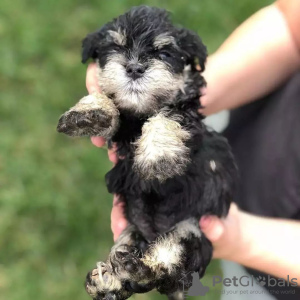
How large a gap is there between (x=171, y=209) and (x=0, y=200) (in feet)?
7.03

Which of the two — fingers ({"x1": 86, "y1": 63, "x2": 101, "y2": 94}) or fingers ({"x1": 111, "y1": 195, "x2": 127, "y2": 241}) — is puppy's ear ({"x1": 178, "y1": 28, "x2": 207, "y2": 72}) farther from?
fingers ({"x1": 111, "y1": 195, "x2": 127, "y2": 241})

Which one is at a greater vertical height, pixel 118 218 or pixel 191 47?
pixel 191 47

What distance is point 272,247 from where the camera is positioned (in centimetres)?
236

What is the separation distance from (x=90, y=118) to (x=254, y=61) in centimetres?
146

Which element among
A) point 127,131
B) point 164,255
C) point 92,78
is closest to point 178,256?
point 164,255

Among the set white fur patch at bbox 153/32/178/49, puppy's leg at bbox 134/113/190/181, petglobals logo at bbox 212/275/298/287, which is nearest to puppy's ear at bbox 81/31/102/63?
white fur patch at bbox 153/32/178/49

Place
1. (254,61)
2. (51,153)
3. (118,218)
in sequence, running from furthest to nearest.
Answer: (51,153), (254,61), (118,218)

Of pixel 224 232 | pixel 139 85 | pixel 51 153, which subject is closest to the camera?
pixel 139 85

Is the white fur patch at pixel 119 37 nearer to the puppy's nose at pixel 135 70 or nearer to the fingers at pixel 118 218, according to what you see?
the puppy's nose at pixel 135 70

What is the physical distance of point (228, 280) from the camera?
9.10 feet

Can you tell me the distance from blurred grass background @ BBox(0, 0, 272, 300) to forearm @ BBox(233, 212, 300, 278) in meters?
1.24

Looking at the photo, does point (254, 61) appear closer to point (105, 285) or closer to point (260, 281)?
point (260, 281)

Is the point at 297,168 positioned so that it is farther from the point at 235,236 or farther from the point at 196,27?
the point at 196,27

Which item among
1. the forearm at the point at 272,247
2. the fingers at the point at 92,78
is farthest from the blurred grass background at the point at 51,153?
the fingers at the point at 92,78
